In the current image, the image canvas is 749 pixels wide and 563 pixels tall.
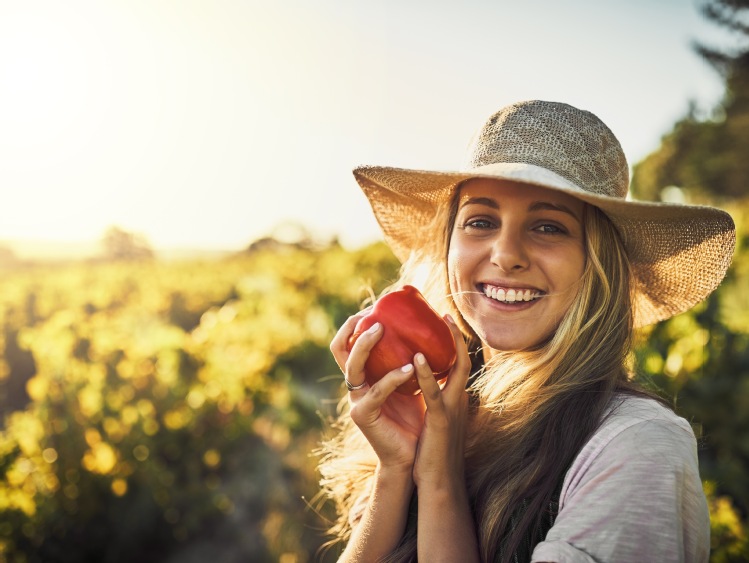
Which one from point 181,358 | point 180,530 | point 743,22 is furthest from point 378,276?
point 743,22

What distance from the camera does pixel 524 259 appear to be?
5.54 feet

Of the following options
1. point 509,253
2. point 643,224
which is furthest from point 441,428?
point 643,224

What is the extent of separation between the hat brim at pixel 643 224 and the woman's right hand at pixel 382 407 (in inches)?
18.9

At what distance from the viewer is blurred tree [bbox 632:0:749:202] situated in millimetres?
25172

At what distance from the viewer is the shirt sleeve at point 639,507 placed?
1.24 metres

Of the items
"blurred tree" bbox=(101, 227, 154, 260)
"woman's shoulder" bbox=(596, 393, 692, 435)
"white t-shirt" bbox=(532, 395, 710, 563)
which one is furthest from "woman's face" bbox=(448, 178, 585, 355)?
"blurred tree" bbox=(101, 227, 154, 260)

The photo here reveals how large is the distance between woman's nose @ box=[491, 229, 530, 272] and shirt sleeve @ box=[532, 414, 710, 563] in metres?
0.52

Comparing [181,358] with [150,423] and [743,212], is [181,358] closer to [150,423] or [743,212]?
[150,423]

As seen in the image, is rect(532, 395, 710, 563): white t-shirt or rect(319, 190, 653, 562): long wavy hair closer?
rect(532, 395, 710, 563): white t-shirt

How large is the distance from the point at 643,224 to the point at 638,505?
811 millimetres

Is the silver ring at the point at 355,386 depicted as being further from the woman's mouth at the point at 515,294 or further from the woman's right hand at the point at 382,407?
the woman's mouth at the point at 515,294

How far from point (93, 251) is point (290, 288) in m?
9.54

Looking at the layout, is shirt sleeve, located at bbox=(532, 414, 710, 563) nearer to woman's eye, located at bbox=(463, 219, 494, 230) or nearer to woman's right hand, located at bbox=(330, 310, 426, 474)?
woman's right hand, located at bbox=(330, 310, 426, 474)

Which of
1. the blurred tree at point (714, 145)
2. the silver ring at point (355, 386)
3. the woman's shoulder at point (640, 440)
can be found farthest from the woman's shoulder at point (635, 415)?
the blurred tree at point (714, 145)
